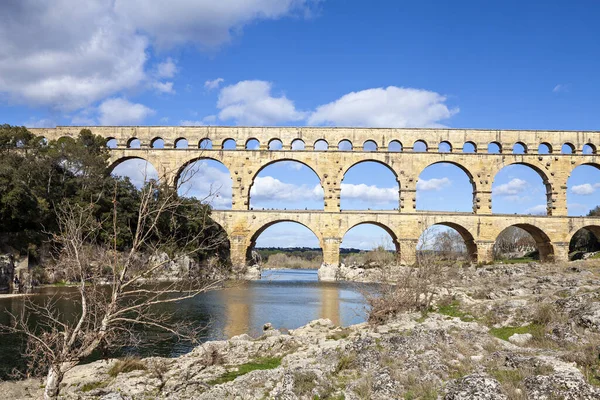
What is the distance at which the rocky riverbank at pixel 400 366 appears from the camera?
19.1 feet

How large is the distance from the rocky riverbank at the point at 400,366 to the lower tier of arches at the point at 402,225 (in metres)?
23.8

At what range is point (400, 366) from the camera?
7.02 metres

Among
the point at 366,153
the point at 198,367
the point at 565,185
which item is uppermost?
the point at 366,153

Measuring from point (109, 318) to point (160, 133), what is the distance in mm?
32656

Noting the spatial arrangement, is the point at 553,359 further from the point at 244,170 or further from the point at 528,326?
the point at 244,170

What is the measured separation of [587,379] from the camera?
5559 millimetres

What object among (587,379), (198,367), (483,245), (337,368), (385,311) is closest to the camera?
(587,379)

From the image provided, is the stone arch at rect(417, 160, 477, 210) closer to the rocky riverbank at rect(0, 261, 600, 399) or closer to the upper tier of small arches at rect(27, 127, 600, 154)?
the upper tier of small arches at rect(27, 127, 600, 154)

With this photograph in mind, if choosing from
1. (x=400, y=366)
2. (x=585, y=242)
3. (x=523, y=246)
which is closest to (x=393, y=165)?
(x=585, y=242)

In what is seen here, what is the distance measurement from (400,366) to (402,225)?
2896 centimetres

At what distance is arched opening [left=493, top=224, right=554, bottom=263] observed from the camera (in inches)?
1412

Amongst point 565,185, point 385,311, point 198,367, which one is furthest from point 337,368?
point 565,185

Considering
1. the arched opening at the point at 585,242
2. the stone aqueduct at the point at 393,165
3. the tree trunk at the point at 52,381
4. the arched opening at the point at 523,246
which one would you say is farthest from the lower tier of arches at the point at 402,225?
the tree trunk at the point at 52,381

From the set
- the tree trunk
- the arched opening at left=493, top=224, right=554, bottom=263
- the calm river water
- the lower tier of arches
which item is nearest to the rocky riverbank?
the tree trunk
